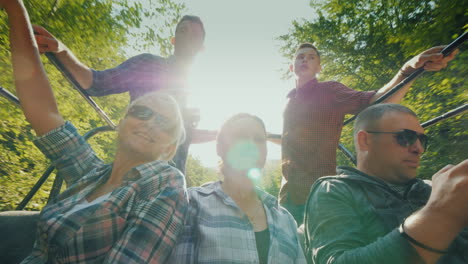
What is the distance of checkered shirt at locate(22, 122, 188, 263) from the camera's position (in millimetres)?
1111

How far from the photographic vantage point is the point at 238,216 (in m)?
1.69

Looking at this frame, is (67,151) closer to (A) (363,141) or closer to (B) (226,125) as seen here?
(B) (226,125)

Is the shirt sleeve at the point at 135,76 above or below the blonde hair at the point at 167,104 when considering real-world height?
above

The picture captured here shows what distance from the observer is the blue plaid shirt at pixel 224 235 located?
4.65ft

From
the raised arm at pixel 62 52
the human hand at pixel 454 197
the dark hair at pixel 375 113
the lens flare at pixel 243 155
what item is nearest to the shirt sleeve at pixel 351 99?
the dark hair at pixel 375 113

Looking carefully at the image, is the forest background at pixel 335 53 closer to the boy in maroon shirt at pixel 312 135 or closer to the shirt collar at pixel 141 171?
the boy in maroon shirt at pixel 312 135

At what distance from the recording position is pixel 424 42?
5.93 meters

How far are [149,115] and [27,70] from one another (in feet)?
2.35

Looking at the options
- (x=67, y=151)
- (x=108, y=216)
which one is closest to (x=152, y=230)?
(x=108, y=216)

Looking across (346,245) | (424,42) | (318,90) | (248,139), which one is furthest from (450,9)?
(346,245)

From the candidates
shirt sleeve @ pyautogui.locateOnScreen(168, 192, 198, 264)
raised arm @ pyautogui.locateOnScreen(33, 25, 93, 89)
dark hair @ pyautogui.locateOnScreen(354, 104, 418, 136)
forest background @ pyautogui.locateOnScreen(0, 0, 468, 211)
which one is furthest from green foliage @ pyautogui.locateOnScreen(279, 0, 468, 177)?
raised arm @ pyautogui.locateOnScreen(33, 25, 93, 89)

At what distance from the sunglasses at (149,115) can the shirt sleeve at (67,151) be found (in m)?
0.39

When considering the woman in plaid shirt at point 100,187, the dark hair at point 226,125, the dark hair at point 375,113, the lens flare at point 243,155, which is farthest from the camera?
the dark hair at point 226,125

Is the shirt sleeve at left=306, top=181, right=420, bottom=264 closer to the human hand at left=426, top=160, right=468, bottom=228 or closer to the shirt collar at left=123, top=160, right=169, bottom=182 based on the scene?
the human hand at left=426, top=160, right=468, bottom=228
